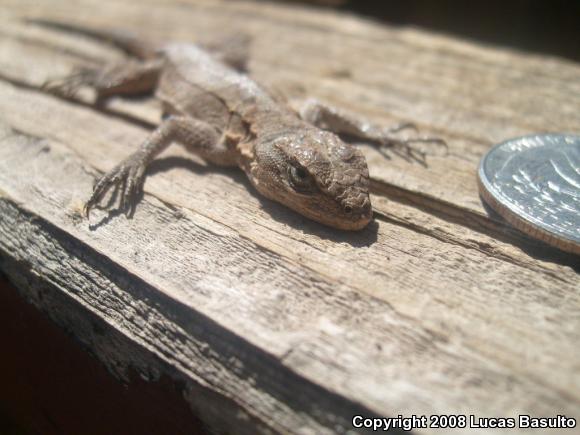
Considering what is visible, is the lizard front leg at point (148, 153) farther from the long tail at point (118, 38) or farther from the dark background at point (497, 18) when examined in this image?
the dark background at point (497, 18)

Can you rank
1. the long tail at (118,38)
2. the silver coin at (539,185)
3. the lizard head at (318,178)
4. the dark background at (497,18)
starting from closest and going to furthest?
the silver coin at (539,185) → the lizard head at (318,178) → the long tail at (118,38) → the dark background at (497,18)

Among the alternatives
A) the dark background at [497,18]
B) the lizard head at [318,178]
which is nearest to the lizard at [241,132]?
the lizard head at [318,178]

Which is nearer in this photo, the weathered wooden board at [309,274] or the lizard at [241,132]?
the weathered wooden board at [309,274]

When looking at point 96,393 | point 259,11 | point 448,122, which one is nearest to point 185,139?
point 96,393

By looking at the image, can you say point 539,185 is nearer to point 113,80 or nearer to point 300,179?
Result: point 300,179

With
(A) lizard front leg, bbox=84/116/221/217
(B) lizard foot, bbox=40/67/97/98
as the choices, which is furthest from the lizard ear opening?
(B) lizard foot, bbox=40/67/97/98

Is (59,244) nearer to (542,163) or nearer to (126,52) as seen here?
(542,163)

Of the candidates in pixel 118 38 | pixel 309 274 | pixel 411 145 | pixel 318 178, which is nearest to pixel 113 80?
pixel 118 38
